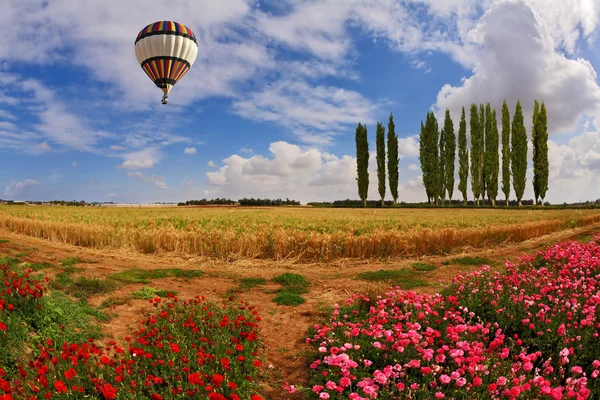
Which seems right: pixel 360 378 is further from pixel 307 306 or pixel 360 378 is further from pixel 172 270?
pixel 172 270

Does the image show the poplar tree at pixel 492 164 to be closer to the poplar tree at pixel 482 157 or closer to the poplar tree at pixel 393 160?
the poplar tree at pixel 482 157

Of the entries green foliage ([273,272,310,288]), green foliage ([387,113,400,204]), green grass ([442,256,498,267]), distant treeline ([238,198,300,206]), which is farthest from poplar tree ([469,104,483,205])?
green foliage ([273,272,310,288])

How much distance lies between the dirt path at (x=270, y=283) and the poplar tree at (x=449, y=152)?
50.9 metres

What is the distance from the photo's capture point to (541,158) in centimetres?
6069

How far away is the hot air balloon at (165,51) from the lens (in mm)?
31703

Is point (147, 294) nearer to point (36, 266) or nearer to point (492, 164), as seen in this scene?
point (36, 266)

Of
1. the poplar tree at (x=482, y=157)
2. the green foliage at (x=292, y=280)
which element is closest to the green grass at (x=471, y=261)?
the green foliage at (x=292, y=280)

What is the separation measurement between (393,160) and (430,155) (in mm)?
6227

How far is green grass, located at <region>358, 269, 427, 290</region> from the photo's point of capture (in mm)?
9961

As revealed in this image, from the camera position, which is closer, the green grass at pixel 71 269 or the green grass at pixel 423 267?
the green grass at pixel 71 269

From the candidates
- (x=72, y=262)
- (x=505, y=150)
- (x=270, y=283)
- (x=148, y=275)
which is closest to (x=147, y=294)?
(x=148, y=275)

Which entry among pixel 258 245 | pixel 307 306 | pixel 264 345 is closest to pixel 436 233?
pixel 258 245

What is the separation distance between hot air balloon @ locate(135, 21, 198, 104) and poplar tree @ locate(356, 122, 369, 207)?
135 feet

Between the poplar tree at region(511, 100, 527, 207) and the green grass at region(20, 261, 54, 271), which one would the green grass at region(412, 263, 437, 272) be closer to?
the green grass at region(20, 261, 54, 271)
